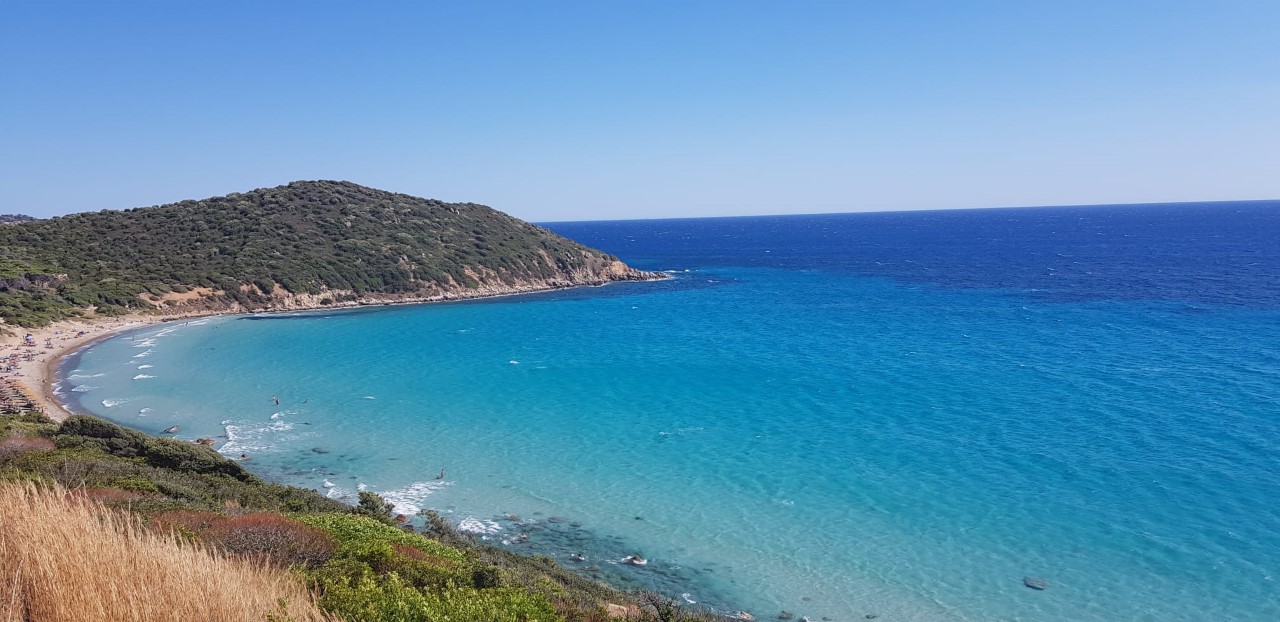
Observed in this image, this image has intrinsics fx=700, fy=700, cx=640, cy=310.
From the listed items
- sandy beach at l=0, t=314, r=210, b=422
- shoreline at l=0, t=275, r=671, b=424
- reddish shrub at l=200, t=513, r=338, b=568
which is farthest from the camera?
shoreline at l=0, t=275, r=671, b=424

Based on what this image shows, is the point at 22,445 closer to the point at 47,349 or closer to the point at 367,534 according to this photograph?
the point at 367,534

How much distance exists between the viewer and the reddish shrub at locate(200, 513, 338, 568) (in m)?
11.7

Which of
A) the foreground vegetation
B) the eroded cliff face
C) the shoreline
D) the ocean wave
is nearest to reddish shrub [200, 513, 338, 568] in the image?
the foreground vegetation

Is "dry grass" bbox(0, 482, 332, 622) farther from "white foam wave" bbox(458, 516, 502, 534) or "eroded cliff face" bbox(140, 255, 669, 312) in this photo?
"eroded cliff face" bbox(140, 255, 669, 312)

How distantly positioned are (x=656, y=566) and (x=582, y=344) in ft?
114

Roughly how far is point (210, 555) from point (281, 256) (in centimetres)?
8392

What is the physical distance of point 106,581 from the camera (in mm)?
6555

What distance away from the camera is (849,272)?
10481 cm

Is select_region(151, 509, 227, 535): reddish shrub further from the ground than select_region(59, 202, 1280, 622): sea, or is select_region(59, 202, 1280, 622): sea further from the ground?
select_region(151, 509, 227, 535): reddish shrub

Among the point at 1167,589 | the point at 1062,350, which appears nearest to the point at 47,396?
the point at 1167,589

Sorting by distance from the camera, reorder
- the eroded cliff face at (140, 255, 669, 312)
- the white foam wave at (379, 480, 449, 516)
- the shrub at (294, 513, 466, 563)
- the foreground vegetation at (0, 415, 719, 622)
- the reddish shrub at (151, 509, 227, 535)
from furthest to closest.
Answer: the eroded cliff face at (140, 255, 669, 312) → the white foam wave at (379, 480, 449, 516) → the shrub at (294, 513, 466, 563) → the reddish shrub at (151, 509, 227, 535) → the foreground vegetation at (0, 415, 719, 622)

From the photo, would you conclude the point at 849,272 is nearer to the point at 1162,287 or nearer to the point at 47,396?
the point at 1162,287

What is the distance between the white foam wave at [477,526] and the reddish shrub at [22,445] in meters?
12.9

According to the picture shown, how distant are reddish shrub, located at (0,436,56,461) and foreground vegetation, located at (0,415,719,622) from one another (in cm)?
8
